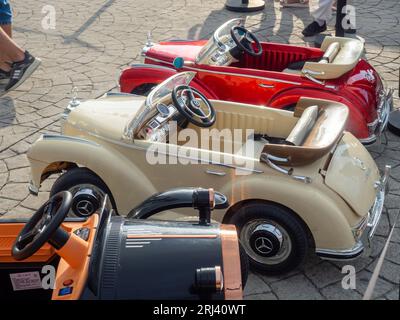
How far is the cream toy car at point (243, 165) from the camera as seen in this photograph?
3.75 metres

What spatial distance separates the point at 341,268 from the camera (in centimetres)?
405

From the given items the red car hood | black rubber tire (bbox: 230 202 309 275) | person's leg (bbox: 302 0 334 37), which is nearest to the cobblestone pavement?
black rubber tire (bbox: 230 202 309 275)

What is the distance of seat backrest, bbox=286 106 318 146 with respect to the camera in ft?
13.0

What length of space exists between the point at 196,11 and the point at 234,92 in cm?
506

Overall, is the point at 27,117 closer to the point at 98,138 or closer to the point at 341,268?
the point at 98,138

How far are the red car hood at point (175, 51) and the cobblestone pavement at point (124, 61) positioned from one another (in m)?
1.23

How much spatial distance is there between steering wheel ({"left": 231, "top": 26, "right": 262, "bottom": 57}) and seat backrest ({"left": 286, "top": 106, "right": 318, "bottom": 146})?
1548 millimetres

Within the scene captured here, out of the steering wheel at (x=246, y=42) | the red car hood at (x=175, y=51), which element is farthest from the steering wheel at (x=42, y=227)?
the steering wheel at (x=246, y=42)

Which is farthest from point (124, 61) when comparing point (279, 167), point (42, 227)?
point (42, 227)

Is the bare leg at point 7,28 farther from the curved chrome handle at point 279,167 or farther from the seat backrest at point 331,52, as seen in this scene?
the curved chrome handle at point 279,167

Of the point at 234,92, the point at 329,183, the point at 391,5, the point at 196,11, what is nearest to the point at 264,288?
the point at 329,183

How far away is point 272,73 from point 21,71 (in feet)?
11.3

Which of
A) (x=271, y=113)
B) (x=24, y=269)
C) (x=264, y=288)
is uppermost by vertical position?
(x=271, y=113)

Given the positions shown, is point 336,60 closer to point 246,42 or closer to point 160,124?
point 246,42
